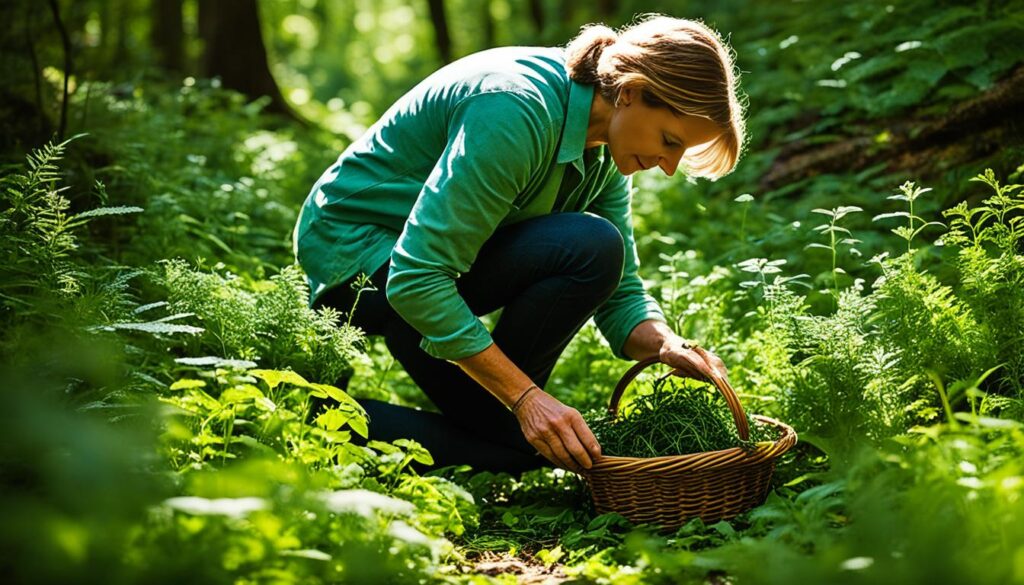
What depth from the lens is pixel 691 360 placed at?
275 cm

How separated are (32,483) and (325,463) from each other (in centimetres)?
66

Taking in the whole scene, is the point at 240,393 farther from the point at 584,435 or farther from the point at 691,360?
the point at 691,360

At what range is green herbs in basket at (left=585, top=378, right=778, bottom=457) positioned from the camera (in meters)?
2.61

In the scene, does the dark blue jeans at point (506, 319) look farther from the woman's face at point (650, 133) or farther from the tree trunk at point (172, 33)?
the tree trunk at point (172, 33)

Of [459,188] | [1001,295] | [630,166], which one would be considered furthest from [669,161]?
[1001,295]

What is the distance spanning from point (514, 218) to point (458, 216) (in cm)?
46

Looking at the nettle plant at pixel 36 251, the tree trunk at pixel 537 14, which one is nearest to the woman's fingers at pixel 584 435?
the nettle plant at pixel 36 251

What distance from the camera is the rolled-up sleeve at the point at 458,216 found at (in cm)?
248

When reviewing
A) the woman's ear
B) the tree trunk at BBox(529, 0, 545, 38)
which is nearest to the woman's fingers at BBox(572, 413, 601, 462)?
the woman's ear

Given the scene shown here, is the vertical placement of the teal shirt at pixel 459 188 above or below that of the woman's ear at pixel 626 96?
below

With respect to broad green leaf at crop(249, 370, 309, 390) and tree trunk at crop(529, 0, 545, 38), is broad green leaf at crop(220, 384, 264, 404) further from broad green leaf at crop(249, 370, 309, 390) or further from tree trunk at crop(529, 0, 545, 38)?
tree trunk at crop(529, 0, 545, 38)

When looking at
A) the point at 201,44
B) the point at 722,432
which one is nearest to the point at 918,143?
the point at 722,432

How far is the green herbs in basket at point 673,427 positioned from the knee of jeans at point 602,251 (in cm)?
37

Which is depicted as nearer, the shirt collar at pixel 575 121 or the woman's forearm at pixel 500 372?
the woman's forearm at pixel 500 372
